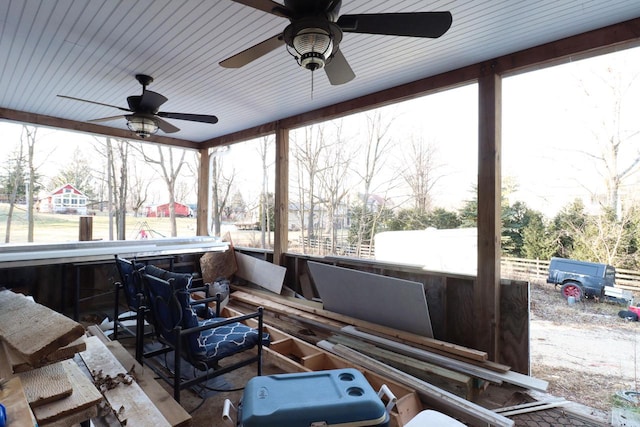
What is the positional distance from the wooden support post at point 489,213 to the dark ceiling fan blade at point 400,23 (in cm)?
143

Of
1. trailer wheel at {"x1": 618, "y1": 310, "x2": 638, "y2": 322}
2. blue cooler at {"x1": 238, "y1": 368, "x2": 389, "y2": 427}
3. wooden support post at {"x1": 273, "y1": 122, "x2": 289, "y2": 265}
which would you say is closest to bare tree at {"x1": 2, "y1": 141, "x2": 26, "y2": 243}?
wooden support post at {"x1": 273, "y1": 122, "x2": 289, "y2": 265}

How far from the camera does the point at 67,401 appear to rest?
103 cm

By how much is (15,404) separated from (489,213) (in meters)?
3.07

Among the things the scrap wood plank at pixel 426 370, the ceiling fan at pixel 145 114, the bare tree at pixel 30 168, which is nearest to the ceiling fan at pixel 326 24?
the ceiling fan at pixel 145 114

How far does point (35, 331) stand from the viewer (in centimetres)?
119

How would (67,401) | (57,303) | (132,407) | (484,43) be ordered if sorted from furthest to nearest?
(57,303)
(484,43)
(132,407)
(67,401)

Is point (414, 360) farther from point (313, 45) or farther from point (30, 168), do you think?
point (30, 168)

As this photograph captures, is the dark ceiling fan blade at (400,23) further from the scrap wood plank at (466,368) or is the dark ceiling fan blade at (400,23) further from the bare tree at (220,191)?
the bare tree at (220,191)

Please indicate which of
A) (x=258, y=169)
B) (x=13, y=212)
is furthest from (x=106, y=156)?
(x=258, y=169)

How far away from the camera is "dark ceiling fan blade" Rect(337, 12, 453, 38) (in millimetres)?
1582

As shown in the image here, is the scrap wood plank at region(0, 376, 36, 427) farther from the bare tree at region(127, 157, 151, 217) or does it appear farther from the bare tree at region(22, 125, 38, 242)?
the bare tree at region(127, 157, 151, 217)

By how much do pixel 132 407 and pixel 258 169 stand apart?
23.5 ft

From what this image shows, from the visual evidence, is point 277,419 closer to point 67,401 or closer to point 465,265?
point 67,401

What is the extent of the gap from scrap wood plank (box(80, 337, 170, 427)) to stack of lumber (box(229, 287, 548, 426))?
1343 mm
